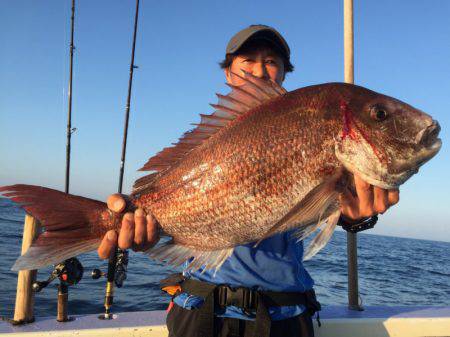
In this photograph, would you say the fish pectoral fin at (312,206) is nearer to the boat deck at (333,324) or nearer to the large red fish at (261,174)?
the large red fish at (261,174)

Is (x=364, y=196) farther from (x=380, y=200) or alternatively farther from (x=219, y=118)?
(x=219, y=118)

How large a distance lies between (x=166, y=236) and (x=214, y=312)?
65cm

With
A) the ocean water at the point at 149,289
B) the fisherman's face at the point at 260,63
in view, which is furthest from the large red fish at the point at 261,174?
the ocean water at the point at 149,289

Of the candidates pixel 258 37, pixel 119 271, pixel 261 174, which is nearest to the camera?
pixel 261 174

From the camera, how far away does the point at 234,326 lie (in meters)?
2.54

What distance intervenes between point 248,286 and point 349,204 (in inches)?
36.1

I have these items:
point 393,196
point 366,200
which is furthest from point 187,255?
point 393,196

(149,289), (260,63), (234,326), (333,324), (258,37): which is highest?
(258,37)

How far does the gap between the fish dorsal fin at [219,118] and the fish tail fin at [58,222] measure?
324 mm

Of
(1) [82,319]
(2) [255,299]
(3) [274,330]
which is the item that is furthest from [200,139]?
(1) [82,319]

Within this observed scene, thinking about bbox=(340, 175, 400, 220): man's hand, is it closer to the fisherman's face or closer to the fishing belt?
the fishing belt

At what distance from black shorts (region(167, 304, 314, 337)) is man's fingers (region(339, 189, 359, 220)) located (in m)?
0.84

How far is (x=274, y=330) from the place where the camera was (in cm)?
254

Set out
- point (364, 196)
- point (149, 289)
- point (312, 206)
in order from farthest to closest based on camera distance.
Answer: point (149, 289) → point (364, 196) → point (312, 206)
